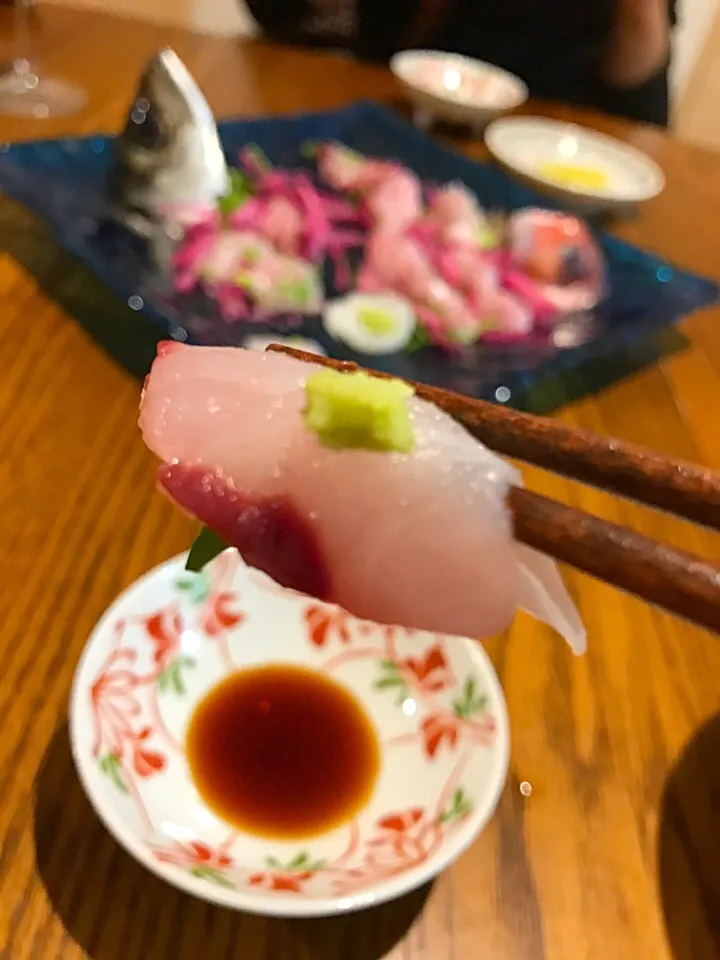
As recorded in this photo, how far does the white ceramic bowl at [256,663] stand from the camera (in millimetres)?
593

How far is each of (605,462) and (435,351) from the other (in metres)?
0.80

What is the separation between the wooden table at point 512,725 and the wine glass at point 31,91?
52cm

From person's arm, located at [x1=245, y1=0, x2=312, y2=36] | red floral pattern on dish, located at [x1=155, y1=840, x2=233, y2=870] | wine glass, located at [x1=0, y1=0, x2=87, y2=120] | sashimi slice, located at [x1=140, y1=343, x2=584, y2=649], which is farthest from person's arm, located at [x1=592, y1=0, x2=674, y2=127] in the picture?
red floral pattern on dish, located at [x1=155, y1=840, x2=233, y2=870]

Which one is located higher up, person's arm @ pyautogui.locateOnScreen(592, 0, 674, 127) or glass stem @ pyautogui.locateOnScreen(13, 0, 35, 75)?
person's arm @ pyautogui.locateOnScreen(592, 0, 674, 127)

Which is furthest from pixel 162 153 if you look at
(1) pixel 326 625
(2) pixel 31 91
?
(1) pixel 326 625

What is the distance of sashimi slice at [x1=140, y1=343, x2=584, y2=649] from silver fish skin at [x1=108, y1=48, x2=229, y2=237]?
0.87 metres

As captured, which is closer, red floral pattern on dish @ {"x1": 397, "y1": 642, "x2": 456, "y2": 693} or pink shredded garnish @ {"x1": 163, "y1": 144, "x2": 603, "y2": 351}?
red floral pattern on dish @ {"x1": 397, "y1": 642, "x2": 456, "y2": 693}

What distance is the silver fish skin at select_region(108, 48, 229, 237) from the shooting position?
52.5 inches

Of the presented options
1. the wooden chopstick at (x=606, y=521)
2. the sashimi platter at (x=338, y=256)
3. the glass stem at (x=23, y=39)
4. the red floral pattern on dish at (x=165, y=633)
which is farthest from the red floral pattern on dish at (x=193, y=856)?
the glass stem at (x=23, y=39)

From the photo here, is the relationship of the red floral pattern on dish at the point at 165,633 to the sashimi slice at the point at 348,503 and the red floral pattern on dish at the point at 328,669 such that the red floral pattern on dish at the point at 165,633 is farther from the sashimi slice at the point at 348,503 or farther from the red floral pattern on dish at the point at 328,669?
the sashimi slice at the point at 348,503

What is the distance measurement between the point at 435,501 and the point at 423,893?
0.32m

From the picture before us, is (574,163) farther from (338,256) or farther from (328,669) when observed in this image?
(328,669)

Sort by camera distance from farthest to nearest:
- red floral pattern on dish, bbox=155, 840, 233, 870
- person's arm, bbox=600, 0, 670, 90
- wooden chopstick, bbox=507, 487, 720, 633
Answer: person's arm, bbox=600, 0, 670, 90, red floral pattern on dish, bbox=155, 840, 233, 870, wooden chopstick, bbox=507, 487, 720, 633

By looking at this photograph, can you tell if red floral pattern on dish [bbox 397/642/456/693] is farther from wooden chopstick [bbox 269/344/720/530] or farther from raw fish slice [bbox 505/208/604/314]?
raw fish slice [bbox 505/208/604/314]
